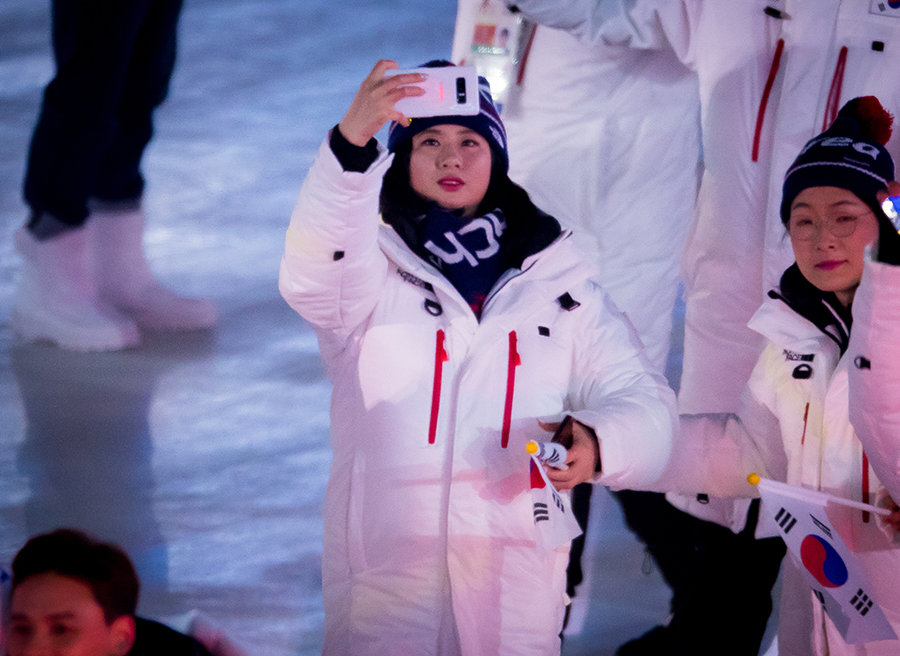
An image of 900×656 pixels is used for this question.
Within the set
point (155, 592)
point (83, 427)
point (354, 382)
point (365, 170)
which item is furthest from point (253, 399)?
point (365, 170)

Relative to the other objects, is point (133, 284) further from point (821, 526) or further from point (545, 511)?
point (821, 526)

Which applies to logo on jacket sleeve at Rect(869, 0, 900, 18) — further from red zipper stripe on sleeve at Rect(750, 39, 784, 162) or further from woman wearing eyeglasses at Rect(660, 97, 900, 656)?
woman wearing eyeglasses at Rect(660, 97, 900, 656)

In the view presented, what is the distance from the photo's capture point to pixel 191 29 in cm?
471

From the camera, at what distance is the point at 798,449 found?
1.78 m

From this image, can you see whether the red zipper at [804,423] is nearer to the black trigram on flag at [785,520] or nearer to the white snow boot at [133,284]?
the black trigram on flag at [785,520]

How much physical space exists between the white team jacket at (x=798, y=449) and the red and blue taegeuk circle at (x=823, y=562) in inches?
5.6

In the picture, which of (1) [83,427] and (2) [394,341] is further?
(1) [83,427]

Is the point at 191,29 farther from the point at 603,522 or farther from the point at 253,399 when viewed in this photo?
the point at 603,522

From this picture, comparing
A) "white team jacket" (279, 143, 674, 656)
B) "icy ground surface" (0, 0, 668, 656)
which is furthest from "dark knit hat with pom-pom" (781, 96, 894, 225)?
"icy ground surface" (0, 0, 668, 656)

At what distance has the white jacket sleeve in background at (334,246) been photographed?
1.59m

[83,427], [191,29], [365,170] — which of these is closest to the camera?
[365,170]

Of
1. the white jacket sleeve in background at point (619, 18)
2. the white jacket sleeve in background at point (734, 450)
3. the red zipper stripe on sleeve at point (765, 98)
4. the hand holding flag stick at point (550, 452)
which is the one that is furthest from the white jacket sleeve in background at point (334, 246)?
the red zipper stripe on sleeve at point (765, 98)

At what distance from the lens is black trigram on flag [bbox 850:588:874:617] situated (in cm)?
159

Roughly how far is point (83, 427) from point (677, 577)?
1.57 metres
